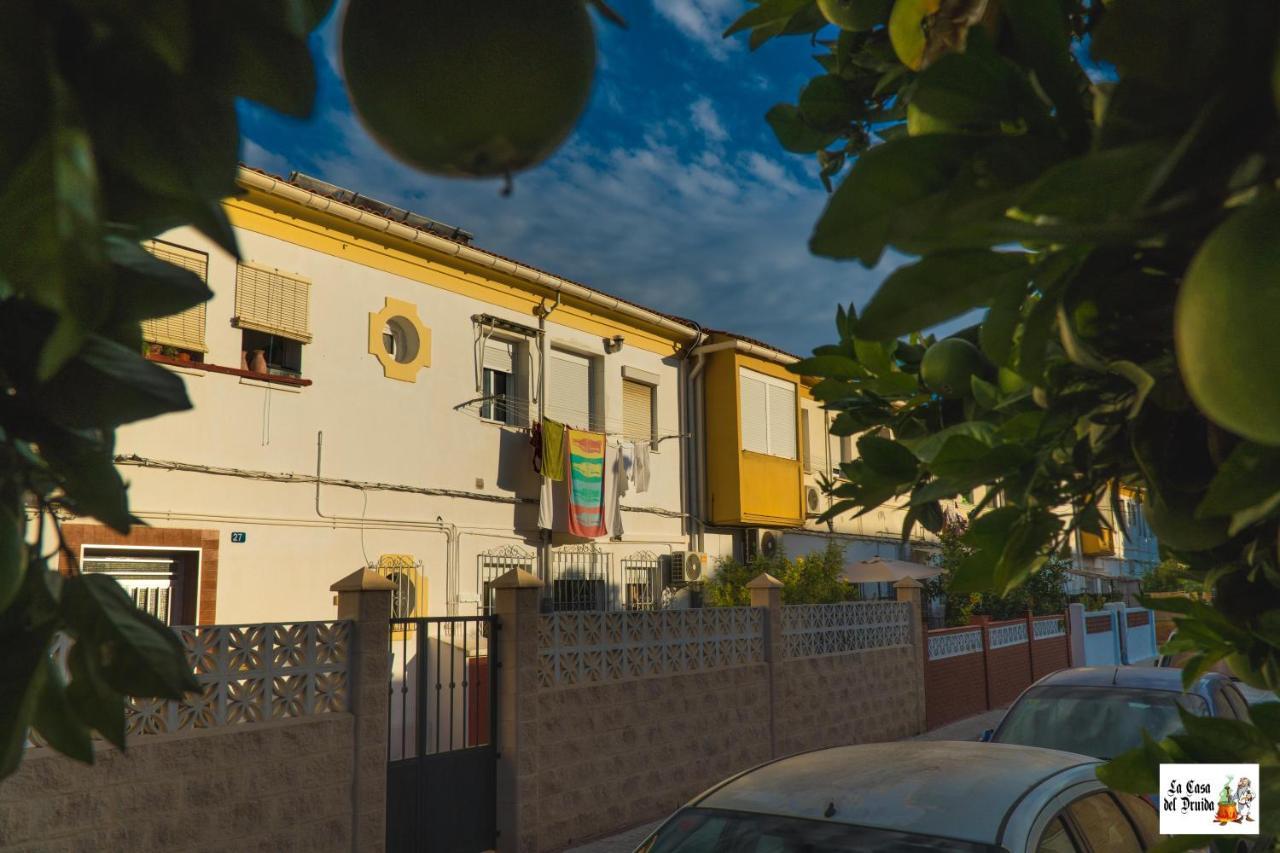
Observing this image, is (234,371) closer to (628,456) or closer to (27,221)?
(628,456)

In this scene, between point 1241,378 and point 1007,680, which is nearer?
point 1241,378

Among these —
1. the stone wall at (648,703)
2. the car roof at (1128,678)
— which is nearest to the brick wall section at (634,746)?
the stone wall at (648,703)

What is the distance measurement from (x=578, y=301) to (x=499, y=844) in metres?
9.04

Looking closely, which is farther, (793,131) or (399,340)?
(399,340)

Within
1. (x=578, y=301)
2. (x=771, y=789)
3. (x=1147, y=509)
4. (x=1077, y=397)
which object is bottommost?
(x=771, y=789)

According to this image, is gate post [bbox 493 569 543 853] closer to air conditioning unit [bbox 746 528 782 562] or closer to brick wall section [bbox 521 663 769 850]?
brick wall section [bbox 521 663 769 850]

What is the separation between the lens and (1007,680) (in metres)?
17.4

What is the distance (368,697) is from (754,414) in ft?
38.8

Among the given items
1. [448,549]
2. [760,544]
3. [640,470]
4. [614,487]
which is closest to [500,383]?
[614,487]

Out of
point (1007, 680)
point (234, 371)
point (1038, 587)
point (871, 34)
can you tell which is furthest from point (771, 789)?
point (1038, 587)

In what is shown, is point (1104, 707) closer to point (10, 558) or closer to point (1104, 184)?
point (1104, 184)

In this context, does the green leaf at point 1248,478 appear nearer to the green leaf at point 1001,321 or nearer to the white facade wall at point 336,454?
the green leaf at point 1001,321

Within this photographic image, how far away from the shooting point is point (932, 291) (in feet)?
1.91

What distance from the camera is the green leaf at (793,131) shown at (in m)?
1.72
